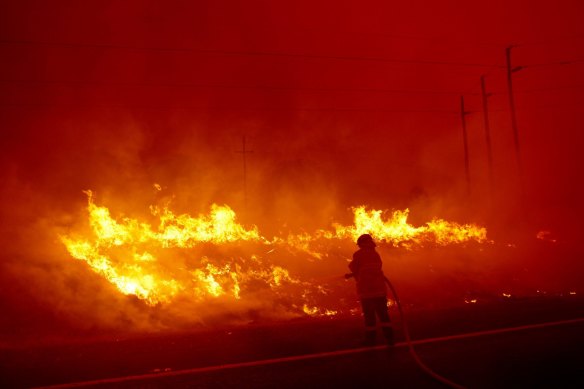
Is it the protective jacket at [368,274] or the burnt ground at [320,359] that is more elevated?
the protective jacket at [368,274]

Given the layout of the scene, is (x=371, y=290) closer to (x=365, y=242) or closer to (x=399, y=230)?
(x=365, y=242)

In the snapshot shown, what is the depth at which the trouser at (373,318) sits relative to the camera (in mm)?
7309

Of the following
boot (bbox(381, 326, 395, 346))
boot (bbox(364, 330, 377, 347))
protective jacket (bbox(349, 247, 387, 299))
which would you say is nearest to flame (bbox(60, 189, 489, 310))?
protective jacket (bbox(349, 247, 387, 299))

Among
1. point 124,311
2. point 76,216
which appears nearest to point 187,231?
point 76,216

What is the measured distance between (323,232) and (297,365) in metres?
11.0

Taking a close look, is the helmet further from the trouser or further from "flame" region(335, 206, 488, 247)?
"flame" region(335, 206, 488, 247)

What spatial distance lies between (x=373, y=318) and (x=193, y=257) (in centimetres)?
695

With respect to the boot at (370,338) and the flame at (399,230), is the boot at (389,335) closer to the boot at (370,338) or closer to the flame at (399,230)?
the boot at (370,338)

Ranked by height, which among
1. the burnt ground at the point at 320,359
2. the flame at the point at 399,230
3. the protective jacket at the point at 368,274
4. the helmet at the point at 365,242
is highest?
the flame at the point at 399,230

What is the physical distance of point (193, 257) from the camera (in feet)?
43.4

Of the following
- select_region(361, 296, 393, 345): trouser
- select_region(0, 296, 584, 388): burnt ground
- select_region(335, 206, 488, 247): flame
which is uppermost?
select_region(335, 206, 488, 247): flame

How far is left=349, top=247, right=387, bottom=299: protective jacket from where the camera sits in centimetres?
764

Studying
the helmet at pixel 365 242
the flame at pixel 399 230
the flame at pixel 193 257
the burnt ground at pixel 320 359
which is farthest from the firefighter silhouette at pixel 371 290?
the flame at pixel 399 230

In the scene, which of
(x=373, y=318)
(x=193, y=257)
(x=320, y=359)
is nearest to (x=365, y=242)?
(x=373, y=318)
